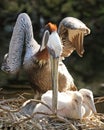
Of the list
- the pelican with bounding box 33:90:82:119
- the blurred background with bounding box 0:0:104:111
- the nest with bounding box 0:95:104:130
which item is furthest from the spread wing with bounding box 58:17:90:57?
the blurred background with bounding box 0:0:104:111

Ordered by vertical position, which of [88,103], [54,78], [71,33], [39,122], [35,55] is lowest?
[39,122]

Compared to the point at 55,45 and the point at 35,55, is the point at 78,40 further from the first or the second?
the point at 55,45

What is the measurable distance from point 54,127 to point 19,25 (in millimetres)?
755

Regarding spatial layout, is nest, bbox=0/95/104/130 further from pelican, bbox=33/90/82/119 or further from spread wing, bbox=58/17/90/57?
spread wing, bbox=58/17/90/57

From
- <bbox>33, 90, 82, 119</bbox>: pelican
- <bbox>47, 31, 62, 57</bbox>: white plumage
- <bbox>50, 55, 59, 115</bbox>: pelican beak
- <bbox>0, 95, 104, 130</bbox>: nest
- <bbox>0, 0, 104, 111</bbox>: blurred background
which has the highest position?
<bbox>0, 0, 104, 111</bbox>: blurred background

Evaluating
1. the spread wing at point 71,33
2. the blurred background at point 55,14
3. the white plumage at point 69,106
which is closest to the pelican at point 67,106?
the white plumage at point 69,106

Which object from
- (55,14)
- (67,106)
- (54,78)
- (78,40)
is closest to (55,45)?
(54,78)

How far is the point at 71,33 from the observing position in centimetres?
472

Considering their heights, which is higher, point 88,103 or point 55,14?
point 55,14

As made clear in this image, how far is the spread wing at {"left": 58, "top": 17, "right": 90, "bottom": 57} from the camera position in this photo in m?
4.60

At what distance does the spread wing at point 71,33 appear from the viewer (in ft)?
15.1

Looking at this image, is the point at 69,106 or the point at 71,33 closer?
the point at 69,106

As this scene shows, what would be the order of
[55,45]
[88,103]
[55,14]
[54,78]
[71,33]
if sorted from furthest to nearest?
1. [55,14]
2. [71,33]
3. [88,103]
4. [54,78]
5. [55,45]

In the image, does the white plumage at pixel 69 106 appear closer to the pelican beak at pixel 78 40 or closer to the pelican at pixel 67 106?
the pelican at pixel 67 106
